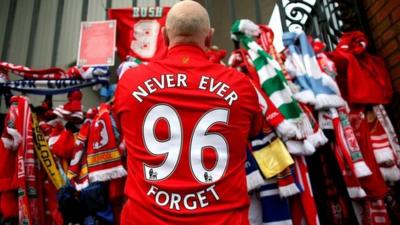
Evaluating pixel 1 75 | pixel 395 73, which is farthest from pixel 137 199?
pixel 395 73

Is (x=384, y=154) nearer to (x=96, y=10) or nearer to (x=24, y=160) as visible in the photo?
(x=24, y=160)

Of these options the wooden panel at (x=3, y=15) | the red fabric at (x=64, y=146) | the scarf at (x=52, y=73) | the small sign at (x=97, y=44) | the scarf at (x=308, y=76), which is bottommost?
the red fabric at (x=64, y=146)

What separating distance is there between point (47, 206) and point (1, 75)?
97 centimetres

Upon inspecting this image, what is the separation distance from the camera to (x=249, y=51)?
180 centimetres

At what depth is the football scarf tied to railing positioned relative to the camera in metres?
1.98

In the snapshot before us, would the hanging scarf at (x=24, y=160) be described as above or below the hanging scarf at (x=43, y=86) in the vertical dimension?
below

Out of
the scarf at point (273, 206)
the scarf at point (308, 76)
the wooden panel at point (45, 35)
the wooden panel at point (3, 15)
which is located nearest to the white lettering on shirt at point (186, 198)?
the scarf at point (273, 206)

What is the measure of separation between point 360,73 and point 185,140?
145cm

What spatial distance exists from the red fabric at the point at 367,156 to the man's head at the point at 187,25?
3.88ft

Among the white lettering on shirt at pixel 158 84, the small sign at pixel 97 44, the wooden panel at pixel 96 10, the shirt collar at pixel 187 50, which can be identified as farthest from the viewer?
the wooden panel at pixel 96 10

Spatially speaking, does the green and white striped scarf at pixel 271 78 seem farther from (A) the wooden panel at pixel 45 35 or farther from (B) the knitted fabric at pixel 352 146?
(A) the wooden panel at pixel 45 35

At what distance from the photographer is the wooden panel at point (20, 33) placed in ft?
8.50

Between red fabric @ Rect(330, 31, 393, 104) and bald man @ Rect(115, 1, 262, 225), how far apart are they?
1065mm

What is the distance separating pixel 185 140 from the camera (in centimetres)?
96
